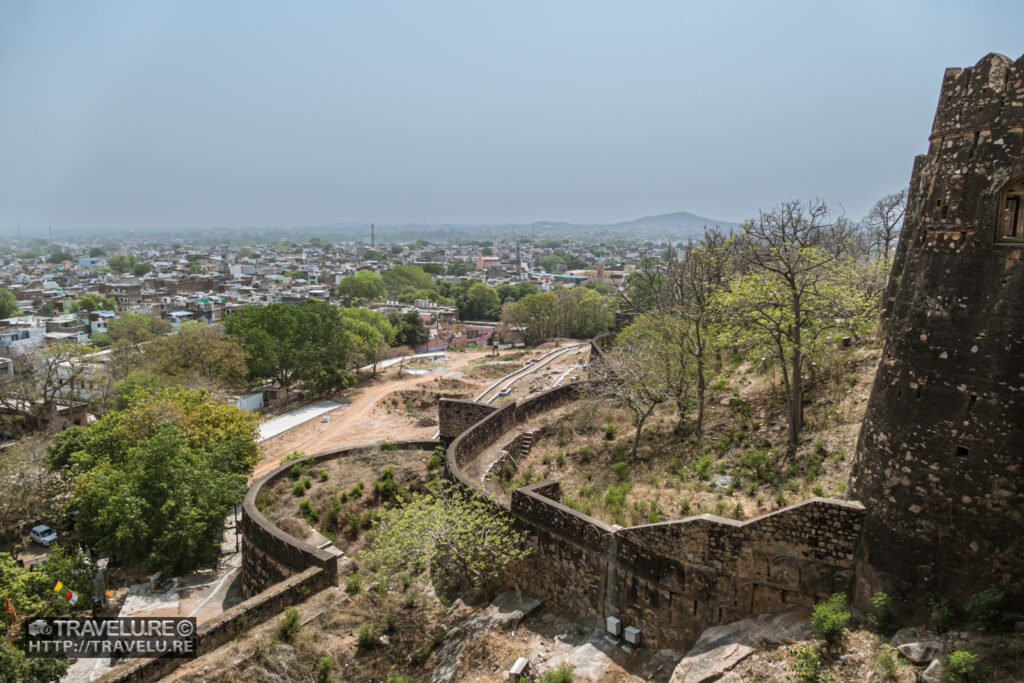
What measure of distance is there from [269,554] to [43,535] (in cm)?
1463

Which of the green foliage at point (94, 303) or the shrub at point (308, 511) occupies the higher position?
the shrub at point (308, 511)

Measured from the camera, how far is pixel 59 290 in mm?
114312

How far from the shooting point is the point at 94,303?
93312 mm

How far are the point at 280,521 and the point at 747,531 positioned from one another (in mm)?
12650

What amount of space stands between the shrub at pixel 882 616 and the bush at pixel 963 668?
1217mm

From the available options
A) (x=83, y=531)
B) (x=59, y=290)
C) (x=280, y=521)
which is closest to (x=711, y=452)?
(x=280, y=521)

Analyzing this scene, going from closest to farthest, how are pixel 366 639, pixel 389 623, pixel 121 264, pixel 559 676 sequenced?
1. pixel 559 676
2. pixel 366 639
3. pixel 389 623
4. pixel 121 264

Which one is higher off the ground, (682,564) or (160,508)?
(682,564)

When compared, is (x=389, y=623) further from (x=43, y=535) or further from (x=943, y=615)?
(x=43, y=535)

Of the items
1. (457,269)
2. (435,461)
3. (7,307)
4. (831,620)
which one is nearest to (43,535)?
(435,461)

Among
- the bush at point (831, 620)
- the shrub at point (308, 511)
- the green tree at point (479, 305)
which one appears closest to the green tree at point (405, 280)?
the green tree at point (479, 305)

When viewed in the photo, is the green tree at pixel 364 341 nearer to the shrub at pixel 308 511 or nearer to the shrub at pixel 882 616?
the shrub at pixel 308 511

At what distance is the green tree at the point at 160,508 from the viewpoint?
696 inches

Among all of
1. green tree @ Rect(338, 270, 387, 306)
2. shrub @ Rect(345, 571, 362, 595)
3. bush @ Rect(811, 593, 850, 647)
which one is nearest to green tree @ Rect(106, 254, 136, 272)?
green tree @ Rect(338, 270, 387, 306)
